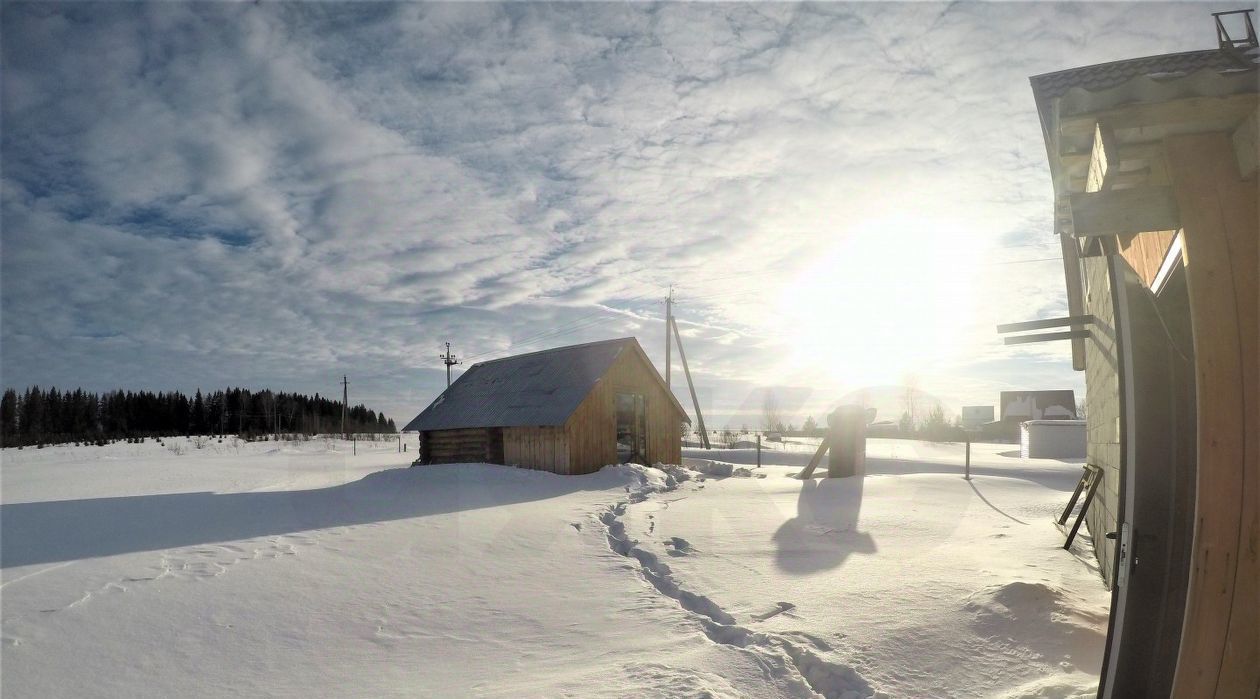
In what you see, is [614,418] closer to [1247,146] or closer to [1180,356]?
[1180,356]

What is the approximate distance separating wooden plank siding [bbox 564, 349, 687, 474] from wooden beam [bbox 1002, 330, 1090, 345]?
1260 centimetres

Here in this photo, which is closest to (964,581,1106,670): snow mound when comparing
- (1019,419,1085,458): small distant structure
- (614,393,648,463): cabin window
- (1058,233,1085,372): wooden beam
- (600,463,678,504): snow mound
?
(1058,233,1085,372): wooden beam

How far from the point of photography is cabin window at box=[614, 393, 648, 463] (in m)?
21.4

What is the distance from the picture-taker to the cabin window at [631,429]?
21.4 metres

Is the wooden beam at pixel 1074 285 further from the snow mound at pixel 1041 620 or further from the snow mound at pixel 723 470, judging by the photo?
the snow mound at pixel 723 470

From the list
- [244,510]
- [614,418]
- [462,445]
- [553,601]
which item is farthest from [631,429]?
[553,601]

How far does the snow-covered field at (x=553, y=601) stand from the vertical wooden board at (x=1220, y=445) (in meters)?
1.46

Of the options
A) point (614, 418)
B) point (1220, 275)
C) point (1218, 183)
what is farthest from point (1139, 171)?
point (614, 418)

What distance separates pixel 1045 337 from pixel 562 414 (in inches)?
510

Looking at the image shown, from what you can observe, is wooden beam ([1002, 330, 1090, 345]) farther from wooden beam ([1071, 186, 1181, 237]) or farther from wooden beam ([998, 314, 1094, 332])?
wooden beam ([1071, 186, 1181, 237])

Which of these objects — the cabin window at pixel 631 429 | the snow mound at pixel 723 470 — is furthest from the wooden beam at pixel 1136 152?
the cabin window at pixel 631 429

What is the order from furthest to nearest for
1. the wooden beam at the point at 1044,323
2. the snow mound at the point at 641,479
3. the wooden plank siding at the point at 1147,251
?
the snow mound at the point at 641,479, the wooden beam at the point at 1044,323, the wooden plank siding at the point at 1147,251

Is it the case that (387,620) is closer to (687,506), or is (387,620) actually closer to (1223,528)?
(1223,528)

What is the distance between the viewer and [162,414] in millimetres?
84688
